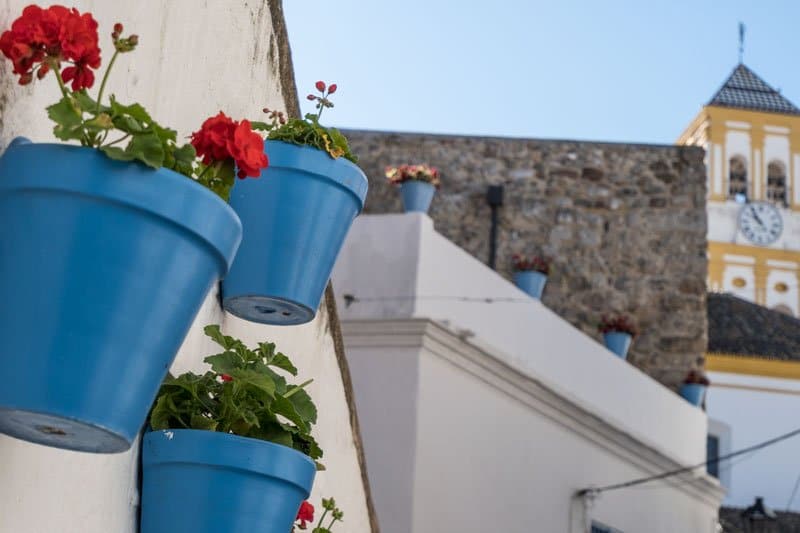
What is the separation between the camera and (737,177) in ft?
144

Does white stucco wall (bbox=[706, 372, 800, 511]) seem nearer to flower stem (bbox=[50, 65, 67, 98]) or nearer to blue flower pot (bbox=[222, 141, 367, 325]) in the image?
blue flower pot (bbox=[222, 141, 367, 325])

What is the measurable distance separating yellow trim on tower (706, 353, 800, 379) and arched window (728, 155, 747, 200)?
18014mm

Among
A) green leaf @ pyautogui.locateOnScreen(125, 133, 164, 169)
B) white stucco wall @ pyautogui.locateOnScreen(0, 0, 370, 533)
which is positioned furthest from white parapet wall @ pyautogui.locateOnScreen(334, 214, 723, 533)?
green leaf @ pyautogui.locateOnScreen(125, 133, 164, 169)

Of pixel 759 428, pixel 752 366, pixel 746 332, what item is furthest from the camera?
pixel 746 332

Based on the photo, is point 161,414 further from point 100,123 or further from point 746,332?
point 746,332

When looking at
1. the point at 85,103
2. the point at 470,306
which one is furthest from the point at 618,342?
the point at 85,103

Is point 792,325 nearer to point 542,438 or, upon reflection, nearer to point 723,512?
point 723,512

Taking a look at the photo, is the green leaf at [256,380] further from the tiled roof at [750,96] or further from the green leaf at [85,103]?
the tiled roof at [750,96]

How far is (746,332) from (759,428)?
193 cm

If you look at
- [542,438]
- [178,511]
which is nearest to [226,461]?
[178,511]

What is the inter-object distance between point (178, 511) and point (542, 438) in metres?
6.87

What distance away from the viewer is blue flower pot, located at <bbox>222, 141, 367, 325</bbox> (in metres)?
2.84

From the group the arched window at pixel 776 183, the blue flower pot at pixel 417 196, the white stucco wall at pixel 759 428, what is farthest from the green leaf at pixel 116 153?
the arched window at pixel 776 183

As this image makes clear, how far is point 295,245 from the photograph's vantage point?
9.37ft
